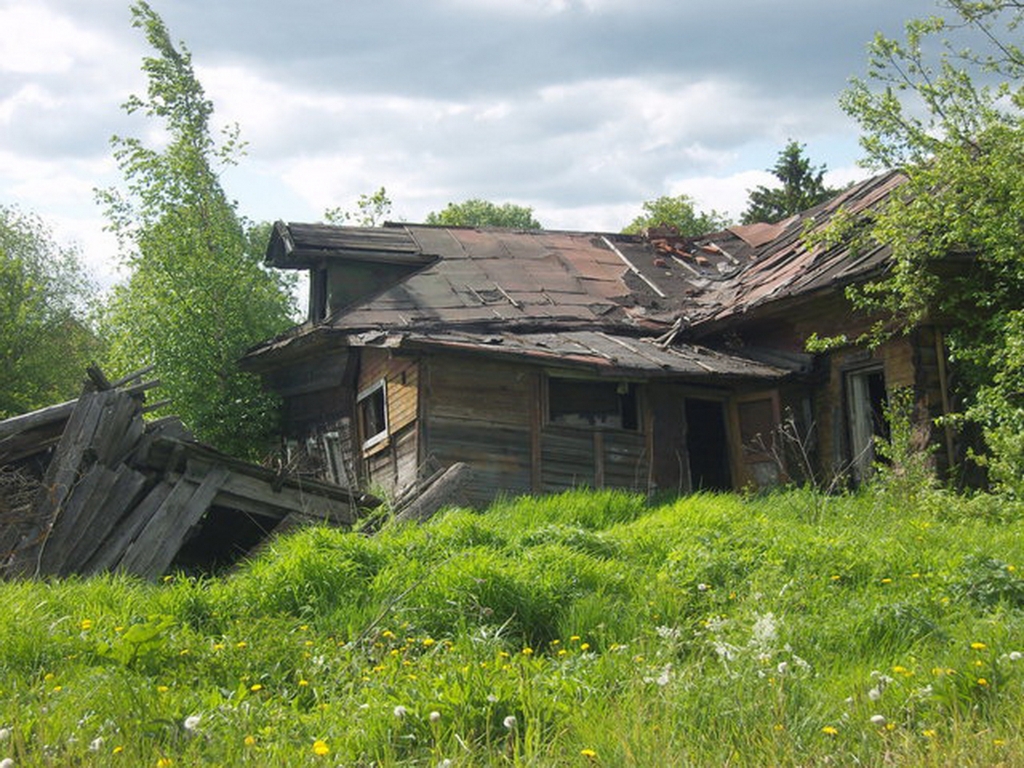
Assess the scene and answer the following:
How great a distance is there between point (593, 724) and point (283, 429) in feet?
52.5

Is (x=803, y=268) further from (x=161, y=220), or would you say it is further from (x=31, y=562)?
(x=161, y=220)

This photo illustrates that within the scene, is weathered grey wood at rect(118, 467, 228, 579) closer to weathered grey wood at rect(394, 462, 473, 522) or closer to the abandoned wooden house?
weathered grey wood at rect(394, 462, 473, 522)

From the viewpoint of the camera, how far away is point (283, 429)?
19188 mm

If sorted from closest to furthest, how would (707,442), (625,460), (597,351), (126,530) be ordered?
(126,530)
(597,351)
(625,460)
(707,442)

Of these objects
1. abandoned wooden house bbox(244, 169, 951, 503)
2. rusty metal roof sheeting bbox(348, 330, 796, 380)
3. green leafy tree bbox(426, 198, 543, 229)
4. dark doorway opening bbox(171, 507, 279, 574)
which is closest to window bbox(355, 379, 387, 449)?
abandoned wooden house bbox(244, 169, 951, 503)

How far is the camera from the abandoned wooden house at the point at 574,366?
45.0 feet

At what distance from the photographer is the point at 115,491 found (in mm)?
9336

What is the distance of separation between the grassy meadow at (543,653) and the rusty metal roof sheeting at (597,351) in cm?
495

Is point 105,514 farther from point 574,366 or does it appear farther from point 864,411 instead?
point 864,411

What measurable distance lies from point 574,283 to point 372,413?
4.61 metres

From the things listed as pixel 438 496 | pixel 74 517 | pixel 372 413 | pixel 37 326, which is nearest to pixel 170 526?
pixel 74 517

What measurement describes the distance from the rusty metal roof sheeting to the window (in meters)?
1.37

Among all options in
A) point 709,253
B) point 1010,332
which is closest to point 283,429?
point 709,253

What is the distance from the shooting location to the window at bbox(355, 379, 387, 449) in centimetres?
1543
